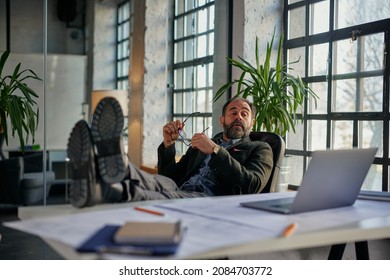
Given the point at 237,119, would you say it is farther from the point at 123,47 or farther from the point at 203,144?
the point at 123,47

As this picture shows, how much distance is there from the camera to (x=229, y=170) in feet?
9.28

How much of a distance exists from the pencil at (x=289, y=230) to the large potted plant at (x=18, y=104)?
3.27 metres

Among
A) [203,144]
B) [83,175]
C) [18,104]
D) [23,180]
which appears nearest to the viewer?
[83,175]

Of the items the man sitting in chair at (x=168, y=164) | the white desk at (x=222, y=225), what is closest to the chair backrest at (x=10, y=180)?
the man sitting in chair at (x=168, y=164)

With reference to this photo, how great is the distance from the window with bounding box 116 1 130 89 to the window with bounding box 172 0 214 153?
39.4 inches

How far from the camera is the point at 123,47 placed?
4.93m

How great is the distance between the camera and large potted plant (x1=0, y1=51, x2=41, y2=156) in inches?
171

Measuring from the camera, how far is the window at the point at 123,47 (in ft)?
15.9

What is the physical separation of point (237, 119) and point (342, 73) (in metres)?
1.81

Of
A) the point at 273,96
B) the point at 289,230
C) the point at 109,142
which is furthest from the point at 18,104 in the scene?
the point at 289,230

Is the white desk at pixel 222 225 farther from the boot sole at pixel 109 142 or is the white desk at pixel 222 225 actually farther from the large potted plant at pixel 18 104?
the large potted plant at pixel 18 104

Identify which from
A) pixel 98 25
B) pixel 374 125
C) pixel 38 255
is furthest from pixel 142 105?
pixel 374 125

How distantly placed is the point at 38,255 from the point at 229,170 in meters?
2.06
